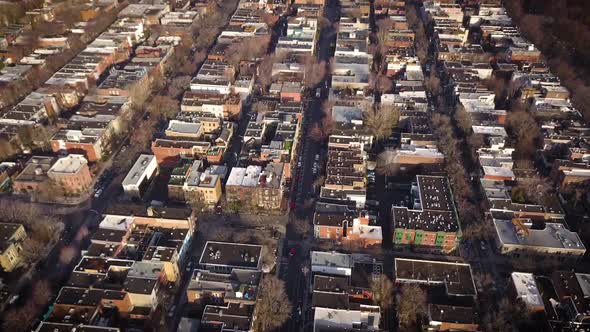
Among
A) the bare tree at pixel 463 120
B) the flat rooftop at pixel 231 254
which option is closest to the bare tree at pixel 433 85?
the bare tree at pixel 463 120

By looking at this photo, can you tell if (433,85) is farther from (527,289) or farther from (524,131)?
(527,289)

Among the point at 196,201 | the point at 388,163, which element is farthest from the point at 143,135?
the point at 388,163

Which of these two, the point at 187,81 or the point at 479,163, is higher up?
the point at 187,81

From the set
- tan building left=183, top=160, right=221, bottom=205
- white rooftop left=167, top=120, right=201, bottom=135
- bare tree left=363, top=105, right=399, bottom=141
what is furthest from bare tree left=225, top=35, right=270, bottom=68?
tan building left=183, top=160, right=221, bottom=205

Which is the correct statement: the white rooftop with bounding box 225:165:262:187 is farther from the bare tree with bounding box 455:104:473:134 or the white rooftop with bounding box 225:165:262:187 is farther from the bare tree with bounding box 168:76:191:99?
the bare tree with bounding box 455:104:473:134

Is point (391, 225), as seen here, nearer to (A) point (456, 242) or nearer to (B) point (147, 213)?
(A) point (456, 242)


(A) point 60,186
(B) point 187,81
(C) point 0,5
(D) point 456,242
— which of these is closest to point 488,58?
(D) point 456,242

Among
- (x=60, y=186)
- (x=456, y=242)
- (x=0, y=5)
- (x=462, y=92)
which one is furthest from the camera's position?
(x=0, y=5)
